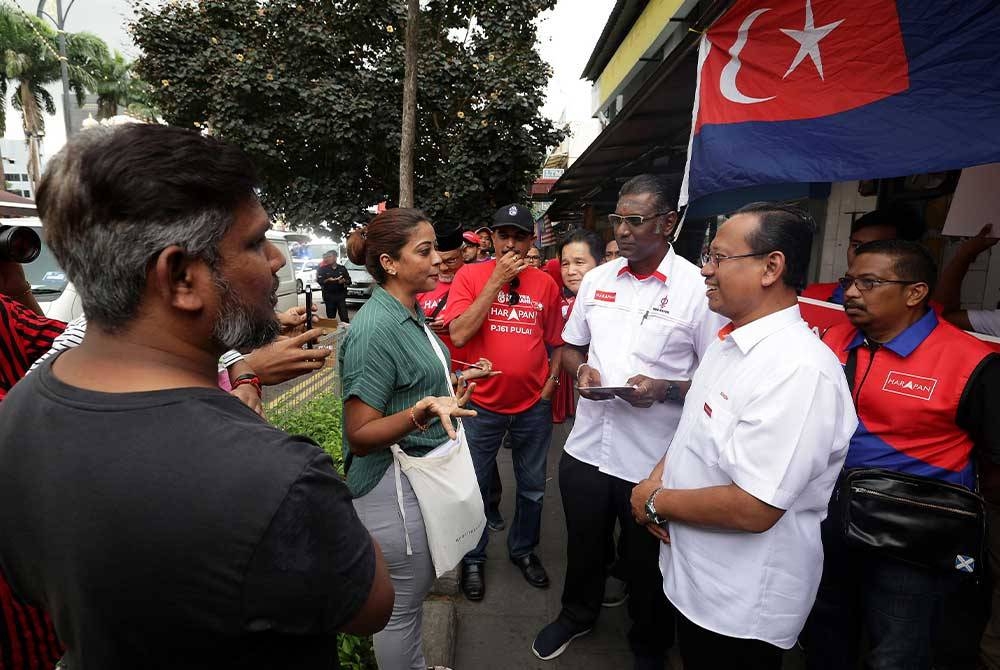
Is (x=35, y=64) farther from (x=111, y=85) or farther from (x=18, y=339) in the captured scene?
(x=18, y=339)

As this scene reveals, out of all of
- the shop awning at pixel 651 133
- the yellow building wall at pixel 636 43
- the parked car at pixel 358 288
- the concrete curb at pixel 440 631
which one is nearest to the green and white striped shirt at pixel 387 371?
the concrete curb at pixel 440 631

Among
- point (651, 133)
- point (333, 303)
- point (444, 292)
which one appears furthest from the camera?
point (333, 303)

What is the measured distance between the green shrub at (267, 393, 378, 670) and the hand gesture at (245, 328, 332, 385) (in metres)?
1.34

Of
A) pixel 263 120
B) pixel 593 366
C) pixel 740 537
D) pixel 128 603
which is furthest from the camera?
pixel 263 120

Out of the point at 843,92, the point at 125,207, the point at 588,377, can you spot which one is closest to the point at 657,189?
the point at 843,92

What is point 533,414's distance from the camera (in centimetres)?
335

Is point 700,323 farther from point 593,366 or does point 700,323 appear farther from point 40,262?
point 40,262

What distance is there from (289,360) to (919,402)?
83.9 inches

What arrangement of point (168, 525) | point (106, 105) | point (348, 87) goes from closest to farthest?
1. point (168, 525)
2. point (348, 87)
3. point (106, 105)

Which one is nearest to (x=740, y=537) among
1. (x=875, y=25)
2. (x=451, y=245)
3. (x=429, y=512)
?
(x=429, y=512)

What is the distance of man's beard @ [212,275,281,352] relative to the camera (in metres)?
0.91

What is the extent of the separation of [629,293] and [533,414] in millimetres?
1096

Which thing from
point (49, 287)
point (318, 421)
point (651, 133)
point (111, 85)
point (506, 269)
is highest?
point (111, 85)

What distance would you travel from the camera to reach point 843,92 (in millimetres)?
1933
